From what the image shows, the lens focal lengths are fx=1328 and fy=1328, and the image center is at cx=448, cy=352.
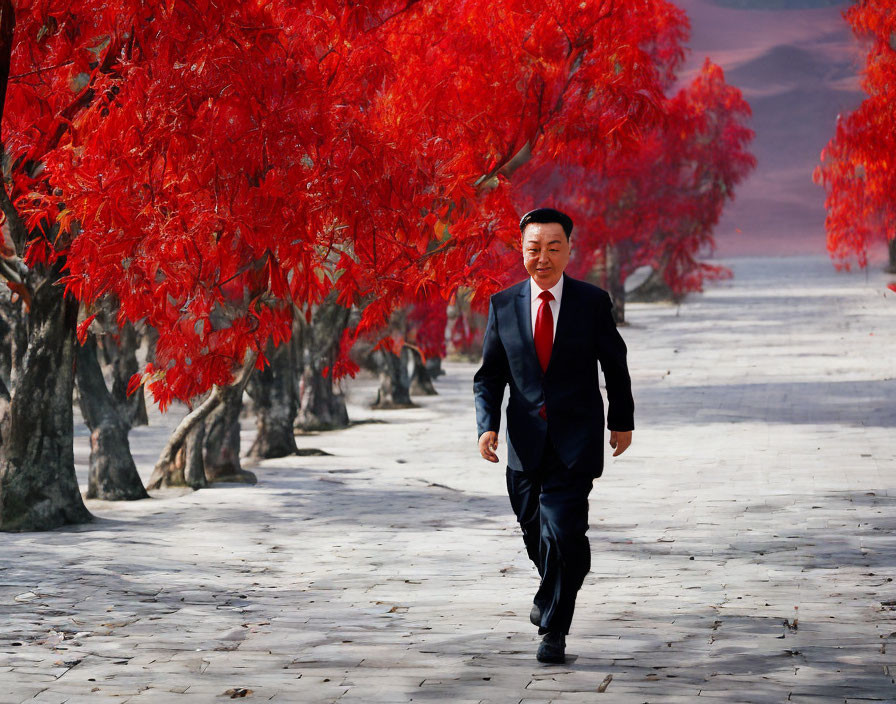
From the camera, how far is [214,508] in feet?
42.8

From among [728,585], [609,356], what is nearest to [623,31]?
[728,585]

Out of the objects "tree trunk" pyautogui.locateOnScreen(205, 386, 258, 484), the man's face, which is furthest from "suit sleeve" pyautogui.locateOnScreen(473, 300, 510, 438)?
"tree trunk" pyautogui.locateOnScreen(205, 386, 258, 484)

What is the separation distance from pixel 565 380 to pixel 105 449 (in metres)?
8.75

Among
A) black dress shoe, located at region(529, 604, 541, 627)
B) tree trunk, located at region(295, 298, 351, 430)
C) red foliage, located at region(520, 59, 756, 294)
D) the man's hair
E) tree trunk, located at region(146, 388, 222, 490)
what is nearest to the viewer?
black dress shoe, located at region(529, 604, 541, 627)

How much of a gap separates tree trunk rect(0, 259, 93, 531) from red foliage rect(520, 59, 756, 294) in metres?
23.5

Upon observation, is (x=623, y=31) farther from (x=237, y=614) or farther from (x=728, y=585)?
(x=237, y=614)

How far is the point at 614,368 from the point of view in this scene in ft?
20.3

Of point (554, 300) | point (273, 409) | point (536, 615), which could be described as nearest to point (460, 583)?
point (536, 615)

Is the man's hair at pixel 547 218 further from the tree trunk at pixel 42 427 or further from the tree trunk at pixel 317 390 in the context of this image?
the tree trunk at pixel 317 390

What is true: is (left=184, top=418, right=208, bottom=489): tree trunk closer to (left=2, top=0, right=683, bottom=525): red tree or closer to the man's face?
(left=2, top=0, right=683, bottom=525): red tree

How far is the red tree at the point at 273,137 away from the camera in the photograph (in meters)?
9.48

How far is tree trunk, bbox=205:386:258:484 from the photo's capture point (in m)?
15.2

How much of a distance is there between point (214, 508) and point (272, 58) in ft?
16.5

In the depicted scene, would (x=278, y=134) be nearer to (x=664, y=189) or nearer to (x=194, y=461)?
(x=194, y=461)
